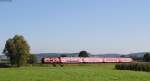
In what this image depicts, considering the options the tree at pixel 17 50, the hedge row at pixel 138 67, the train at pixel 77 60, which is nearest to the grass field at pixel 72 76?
the hedge row at pixel 138 67

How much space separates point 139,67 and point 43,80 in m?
41.1

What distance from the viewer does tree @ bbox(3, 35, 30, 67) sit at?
128375 millimetres

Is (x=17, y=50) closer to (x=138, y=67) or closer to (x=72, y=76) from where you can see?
(x=138, y=67)

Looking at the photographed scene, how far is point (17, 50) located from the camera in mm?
130375

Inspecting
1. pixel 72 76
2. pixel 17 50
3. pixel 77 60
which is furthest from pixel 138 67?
pixel 17 50

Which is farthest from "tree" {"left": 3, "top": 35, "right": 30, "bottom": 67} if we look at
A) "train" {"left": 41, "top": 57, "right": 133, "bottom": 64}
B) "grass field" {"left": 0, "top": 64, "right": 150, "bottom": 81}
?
"grass field" {"left": 0, "top": 64, "right": 150, "bottom": 81}

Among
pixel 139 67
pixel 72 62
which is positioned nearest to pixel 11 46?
pixel 72 62

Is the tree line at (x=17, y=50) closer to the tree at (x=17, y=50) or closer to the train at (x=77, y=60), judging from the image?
the tree at (x=17, y=50)

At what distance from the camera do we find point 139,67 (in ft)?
238

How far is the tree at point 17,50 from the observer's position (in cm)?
12838

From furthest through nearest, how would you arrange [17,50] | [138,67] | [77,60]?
[77,60]
[17,50]
[138,67]

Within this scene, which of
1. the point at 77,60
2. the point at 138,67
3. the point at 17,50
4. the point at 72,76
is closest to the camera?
the point at 72,76

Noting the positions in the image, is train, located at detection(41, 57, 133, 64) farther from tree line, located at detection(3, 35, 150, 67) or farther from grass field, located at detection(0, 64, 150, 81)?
grass field, located at detection(0, 64, 150, 81)

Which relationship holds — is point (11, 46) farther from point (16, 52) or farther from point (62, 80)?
point (62, 80)
